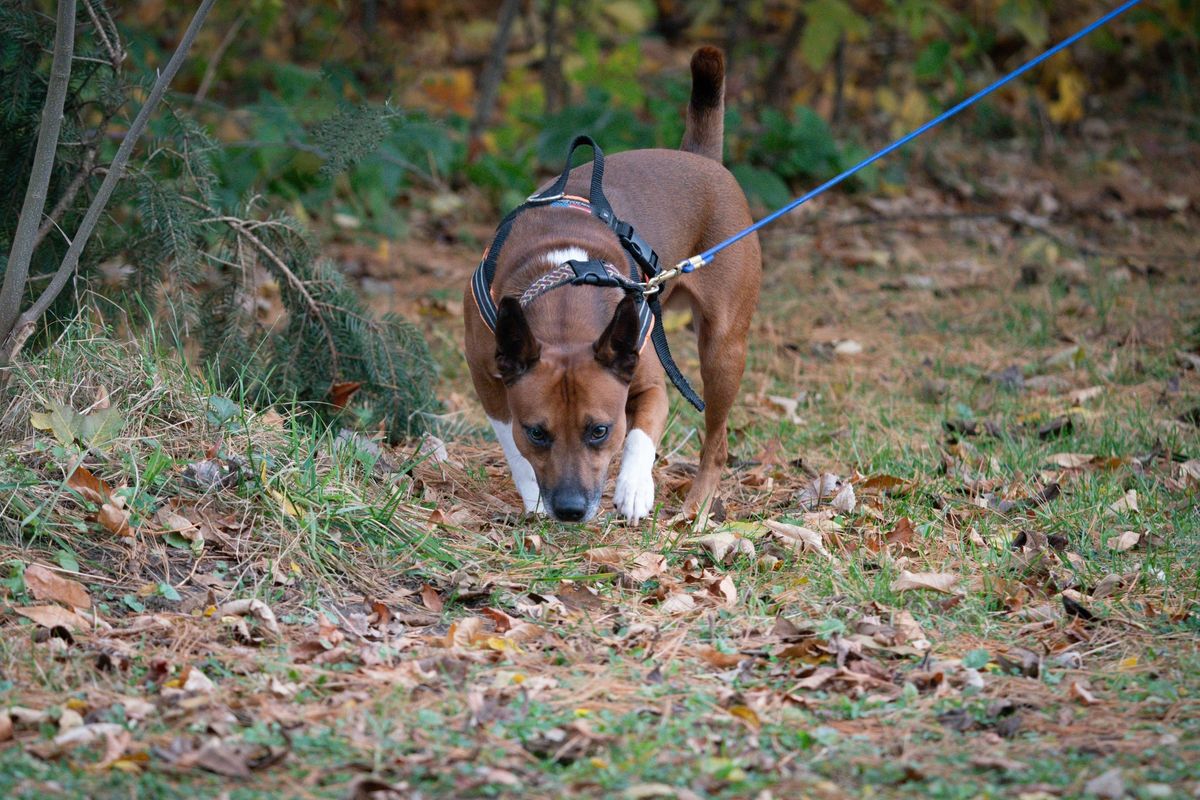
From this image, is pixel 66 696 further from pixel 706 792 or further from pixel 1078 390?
pixel 1078 390

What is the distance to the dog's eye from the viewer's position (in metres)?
4.12

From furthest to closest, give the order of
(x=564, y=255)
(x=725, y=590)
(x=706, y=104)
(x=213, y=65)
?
1. (x=213, y=65)
2. (x=706, y=104)
3. (x=564, y=255)
4. (x=725, y=590)

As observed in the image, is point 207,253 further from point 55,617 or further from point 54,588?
point 55,617

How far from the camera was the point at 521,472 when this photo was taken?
14.5 feet

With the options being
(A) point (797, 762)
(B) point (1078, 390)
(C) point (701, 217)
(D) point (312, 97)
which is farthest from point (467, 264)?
(A) point (797, 762)

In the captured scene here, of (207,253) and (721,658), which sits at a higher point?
(207,253)

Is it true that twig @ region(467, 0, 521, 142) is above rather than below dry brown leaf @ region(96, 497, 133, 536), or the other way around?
above

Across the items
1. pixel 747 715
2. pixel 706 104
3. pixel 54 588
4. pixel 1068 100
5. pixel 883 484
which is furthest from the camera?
pixel 1068 100

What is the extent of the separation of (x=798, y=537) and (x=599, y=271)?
44.4 inches

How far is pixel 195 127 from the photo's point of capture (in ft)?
15.4

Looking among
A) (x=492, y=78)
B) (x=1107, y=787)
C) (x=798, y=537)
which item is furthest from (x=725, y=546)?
(x=492, y=78)

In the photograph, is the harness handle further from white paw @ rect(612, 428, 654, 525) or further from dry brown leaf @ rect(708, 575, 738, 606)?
dry brown leaf @ rect(708, 575, 738, 606)

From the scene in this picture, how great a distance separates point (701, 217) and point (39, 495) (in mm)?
2698

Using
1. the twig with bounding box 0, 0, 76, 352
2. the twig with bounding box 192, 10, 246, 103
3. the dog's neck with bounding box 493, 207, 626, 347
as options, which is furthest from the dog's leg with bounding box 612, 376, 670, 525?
the twig with bounding box 192, 10, 246, 103
